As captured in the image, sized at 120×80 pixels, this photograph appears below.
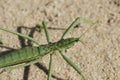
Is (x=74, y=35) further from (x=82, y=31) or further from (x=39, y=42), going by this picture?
(x=39, y=42)

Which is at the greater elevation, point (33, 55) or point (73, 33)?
point (33, 55)

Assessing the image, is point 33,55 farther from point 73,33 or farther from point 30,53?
point 73,33

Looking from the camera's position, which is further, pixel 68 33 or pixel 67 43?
pixel 68 33

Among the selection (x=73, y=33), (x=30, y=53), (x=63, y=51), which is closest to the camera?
(x=30, y=53)

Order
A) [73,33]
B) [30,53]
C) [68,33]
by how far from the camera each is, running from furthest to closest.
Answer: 1. [73,33]
2. [68,33]
3. [30,53]

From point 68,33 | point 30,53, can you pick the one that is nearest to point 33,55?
point 30,53

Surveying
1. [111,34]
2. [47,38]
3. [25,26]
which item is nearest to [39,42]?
[47,38]
